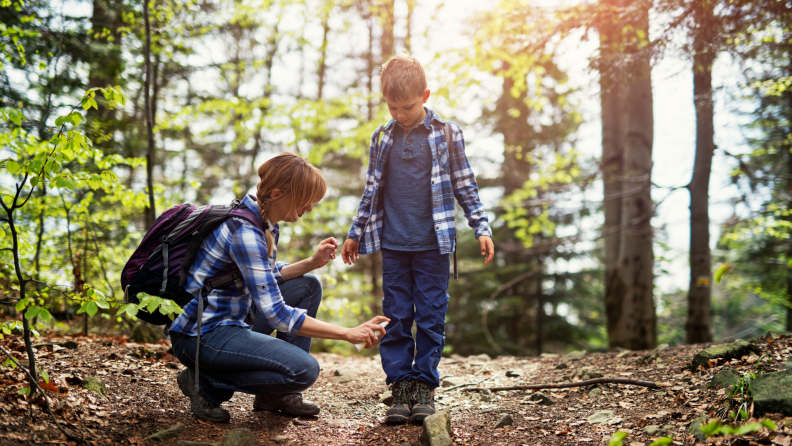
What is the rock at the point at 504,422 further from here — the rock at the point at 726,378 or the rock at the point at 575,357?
the rock at the point at 575,357

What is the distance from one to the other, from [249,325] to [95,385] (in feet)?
3.23

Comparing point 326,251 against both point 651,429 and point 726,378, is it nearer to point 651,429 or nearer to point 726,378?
point 651,429

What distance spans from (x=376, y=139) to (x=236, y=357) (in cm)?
159

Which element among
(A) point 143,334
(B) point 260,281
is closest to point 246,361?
(B) point 260,281

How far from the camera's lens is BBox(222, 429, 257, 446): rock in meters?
2.04

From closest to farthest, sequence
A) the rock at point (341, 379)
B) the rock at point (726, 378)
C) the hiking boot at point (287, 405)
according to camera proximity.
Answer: the rock at point (726, 378) → the hiking boot at point (287, 405) → the rock at point (341, 379)

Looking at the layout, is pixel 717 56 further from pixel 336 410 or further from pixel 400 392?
pixel 336 410

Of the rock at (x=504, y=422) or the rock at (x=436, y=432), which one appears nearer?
the rock at (x=436, y=432)

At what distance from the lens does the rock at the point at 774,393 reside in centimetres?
196

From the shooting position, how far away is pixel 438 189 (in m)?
2.78

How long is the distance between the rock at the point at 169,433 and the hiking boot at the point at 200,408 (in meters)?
0.14

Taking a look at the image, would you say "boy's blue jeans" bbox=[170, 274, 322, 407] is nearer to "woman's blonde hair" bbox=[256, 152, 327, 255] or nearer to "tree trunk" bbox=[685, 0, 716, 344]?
"woman's blonde hair" bbox=[256, 152, 327, 255]

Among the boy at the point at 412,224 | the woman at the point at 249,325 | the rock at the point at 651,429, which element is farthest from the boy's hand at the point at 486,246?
the rock at the point at 651,429

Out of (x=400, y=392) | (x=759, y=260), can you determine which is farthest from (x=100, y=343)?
(x=759, y=260)
